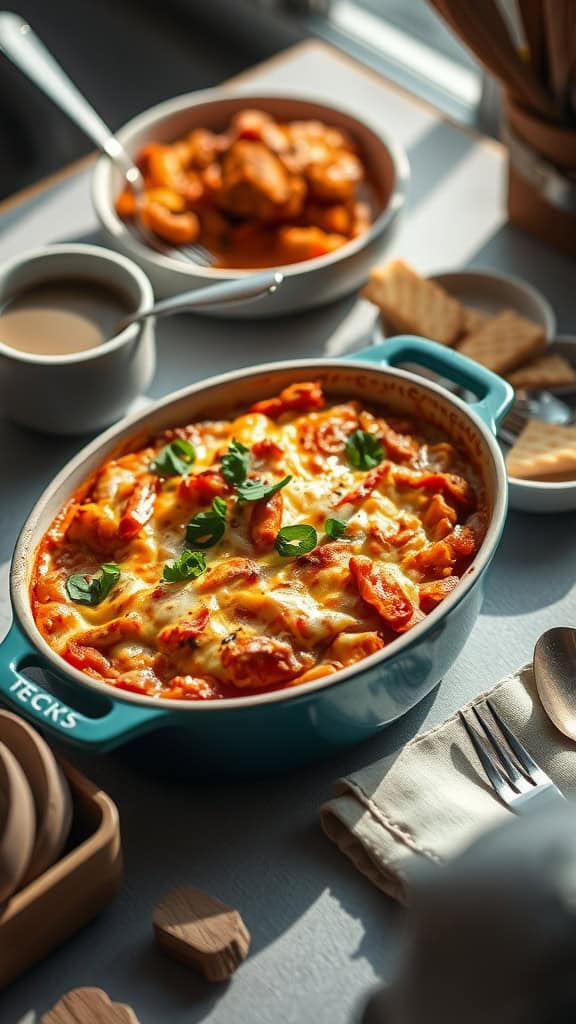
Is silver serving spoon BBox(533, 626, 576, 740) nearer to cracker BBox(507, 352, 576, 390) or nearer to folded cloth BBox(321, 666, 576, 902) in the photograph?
folded cloth BBox(321, 666, 576, 902)

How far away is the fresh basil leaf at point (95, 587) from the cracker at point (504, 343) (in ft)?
2.35

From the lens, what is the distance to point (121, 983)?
1293 millimetres

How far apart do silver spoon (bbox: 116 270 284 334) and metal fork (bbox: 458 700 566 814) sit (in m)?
0.73

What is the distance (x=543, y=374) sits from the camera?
1896 millimetres

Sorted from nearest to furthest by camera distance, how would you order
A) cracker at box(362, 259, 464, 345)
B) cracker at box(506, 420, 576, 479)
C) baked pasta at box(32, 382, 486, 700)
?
baked pasta at box(32, 382, 486, 700)
cracker at box(506, 420, 576, 479)
cracker at box(362, 259, 464, 345)

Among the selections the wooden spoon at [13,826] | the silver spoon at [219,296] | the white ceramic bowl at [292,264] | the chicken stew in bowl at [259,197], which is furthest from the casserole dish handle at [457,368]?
the wooden spoon at [13,826]

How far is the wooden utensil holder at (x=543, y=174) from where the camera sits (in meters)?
2.03

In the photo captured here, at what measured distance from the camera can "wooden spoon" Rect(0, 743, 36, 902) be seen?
3.82 ft

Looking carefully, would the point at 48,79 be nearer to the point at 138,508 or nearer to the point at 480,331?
the point at 480,331

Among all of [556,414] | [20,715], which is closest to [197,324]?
[556,414]

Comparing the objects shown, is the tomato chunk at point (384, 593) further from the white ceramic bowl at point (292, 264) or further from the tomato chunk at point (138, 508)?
the white ceramic bowl at point (292, 264)

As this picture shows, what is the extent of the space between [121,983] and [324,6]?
8.91 feet

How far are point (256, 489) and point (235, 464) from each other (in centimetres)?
6

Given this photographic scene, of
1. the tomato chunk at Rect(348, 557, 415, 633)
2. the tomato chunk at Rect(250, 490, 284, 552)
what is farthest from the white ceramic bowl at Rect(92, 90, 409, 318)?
the tomato chunk at Rect(348, 557, 415, 633)
